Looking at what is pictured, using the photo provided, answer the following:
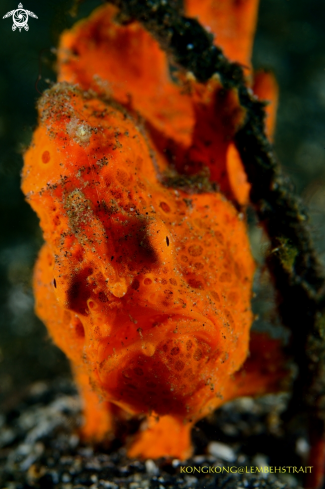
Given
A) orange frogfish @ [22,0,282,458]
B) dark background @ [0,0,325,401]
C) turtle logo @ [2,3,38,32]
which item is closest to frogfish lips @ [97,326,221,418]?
orange frogfish @ [22,0,282,458]

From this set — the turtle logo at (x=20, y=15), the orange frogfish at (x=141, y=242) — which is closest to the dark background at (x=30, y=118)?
the turtle logo at (x=20, y=15)

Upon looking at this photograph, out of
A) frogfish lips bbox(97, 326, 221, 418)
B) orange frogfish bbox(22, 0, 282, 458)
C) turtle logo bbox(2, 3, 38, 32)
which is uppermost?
turtle logo bbox(2, 3, 38, 32)

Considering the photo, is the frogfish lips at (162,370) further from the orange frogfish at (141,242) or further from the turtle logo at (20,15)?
the turtle logo at (20,15)

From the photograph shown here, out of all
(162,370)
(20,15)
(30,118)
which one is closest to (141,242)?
(162,370)

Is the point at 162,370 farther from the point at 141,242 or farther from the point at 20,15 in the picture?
the point at 20,15

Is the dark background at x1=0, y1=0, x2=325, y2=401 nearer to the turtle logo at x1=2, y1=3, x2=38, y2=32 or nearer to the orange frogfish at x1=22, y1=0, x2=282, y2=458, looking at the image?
the turtle logo at x1=2, y1=3, x2=38, y2=32

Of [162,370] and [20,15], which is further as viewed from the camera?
[20,15]
